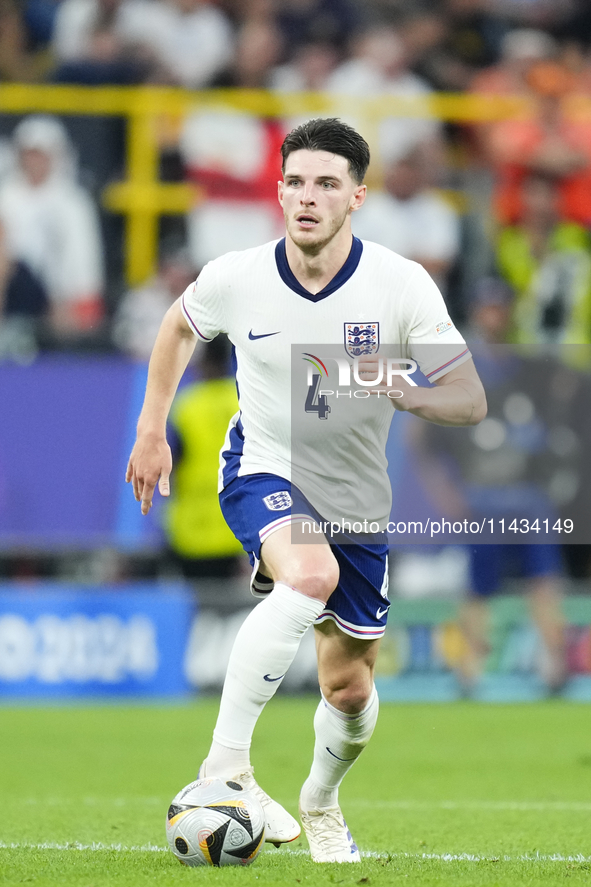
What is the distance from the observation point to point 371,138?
12164mm

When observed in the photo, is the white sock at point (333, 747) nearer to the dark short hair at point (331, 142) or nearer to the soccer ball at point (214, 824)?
the soccer ball at point (214, 824)

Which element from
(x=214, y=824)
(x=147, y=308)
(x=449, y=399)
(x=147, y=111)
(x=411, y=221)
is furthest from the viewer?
(x=147, y=111)

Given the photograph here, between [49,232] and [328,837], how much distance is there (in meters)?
7.56

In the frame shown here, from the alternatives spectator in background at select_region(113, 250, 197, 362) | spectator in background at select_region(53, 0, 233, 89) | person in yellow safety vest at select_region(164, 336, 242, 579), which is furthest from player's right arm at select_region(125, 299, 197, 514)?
spectator in background at select_region(53, 0, 233, 89)

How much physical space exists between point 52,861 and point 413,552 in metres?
7.06

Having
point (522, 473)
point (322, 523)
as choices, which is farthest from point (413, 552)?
point (322, 523)

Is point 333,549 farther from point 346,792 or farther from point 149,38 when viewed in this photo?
point 149,38

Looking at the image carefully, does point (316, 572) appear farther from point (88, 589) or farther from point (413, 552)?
point (413, 552)

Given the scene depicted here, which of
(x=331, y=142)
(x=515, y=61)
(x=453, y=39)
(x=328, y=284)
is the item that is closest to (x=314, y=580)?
(x=328, y=284)

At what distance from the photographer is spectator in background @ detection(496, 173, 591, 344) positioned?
10.9 metres

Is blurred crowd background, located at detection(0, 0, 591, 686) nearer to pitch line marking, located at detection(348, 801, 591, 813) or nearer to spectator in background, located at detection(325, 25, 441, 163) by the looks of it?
spectator in background, located at detection(325, 25, 441, 163)

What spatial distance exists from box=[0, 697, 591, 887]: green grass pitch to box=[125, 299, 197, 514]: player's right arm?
1219mm

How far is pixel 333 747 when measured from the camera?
4.78 m

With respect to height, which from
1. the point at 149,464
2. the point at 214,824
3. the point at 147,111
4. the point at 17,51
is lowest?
the point at 214,824
